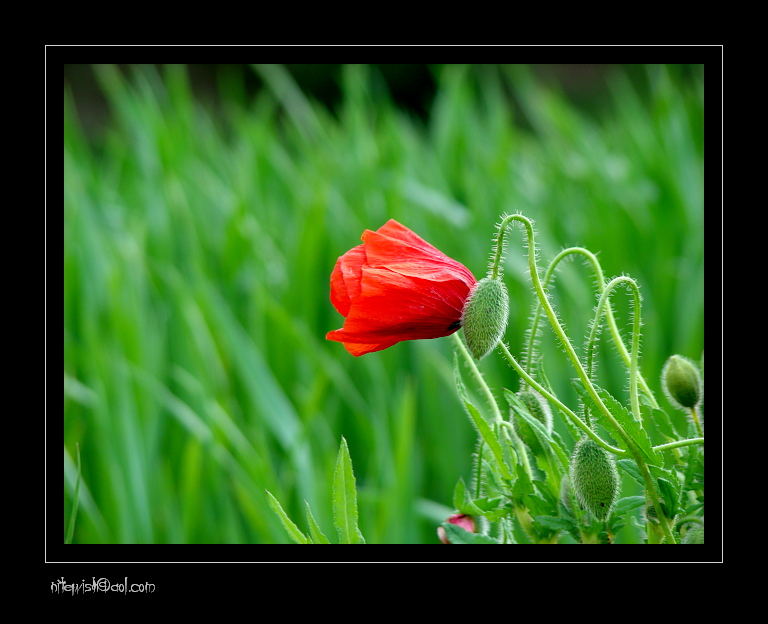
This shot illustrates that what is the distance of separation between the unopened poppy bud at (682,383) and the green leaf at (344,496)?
17cm

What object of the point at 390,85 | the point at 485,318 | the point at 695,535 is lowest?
the point at 695,535

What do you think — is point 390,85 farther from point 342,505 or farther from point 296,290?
point 342,505

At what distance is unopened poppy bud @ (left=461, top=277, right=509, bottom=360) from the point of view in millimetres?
427

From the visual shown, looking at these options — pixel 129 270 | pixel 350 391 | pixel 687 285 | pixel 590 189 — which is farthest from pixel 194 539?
pixel 590 189

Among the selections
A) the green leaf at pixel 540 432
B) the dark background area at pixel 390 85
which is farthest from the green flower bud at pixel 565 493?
the dark background area at pixel 390 85

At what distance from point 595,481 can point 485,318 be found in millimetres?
90

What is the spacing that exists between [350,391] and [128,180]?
81 centimetres

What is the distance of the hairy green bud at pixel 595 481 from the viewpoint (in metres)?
0.44

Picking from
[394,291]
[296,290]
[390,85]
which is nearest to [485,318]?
[394,291]

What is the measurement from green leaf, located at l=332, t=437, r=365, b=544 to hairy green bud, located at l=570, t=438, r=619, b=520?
11 centimetres

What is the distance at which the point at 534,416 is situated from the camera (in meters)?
0.48

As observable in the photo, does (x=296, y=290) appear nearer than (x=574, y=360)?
No

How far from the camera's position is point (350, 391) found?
Result: 44.6 inches
